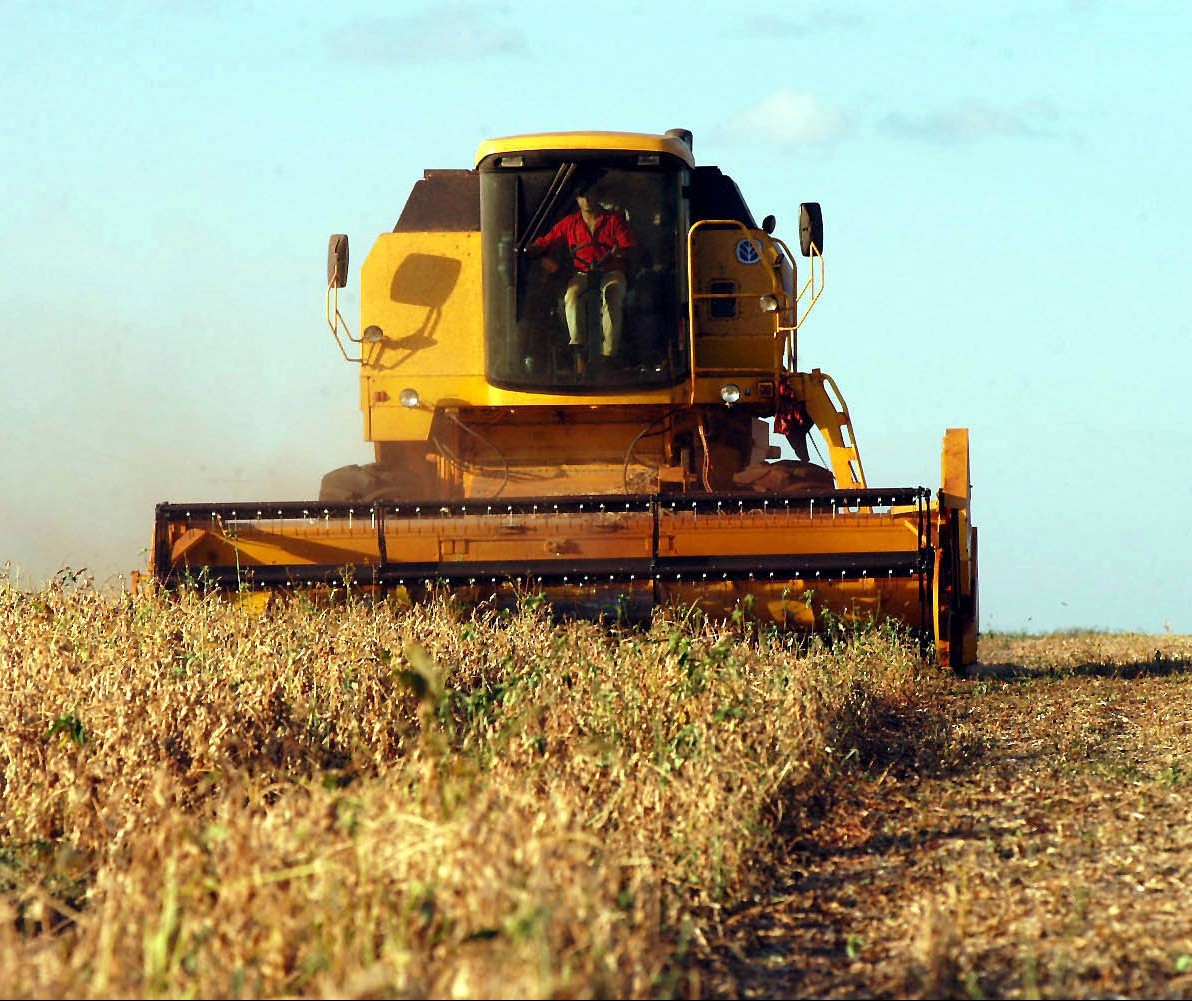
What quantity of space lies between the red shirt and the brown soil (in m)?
4.45

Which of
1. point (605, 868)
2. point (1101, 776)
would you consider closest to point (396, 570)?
point (1101, 776)

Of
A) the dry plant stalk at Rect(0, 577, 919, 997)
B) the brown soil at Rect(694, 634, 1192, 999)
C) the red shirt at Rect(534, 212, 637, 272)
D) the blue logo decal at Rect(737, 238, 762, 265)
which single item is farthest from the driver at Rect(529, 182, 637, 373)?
the brown soil at Rect(694, 634, 1192, 999)

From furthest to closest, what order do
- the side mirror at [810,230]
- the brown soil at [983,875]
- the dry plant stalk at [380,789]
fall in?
1. the side mirror at [810,230]
2. the brown soil at [983,875]
3. the dry plant stalk at [380,789]

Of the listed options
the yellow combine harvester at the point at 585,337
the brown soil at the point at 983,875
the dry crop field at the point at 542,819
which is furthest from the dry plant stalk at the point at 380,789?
the yellow combine harvester at the point at 585,337

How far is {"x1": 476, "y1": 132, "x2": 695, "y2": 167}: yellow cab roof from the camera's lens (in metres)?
11.1

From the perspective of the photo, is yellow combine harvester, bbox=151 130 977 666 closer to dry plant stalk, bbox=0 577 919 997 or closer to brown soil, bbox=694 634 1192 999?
dry plant stalk, bbox=0 577 919 997

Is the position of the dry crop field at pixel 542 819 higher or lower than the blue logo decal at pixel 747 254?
lower

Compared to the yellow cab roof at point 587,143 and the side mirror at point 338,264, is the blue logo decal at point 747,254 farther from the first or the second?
the side mirror at point 338,264

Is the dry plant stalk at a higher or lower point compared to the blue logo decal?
lower

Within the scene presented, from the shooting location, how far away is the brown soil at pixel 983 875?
12.1 ft

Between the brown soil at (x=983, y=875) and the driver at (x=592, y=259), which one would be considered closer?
the brown soil at (x=983, y=875)

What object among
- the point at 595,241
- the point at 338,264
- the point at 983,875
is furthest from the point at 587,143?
the point at 983,875

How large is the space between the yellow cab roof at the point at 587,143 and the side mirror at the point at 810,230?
0.88 m

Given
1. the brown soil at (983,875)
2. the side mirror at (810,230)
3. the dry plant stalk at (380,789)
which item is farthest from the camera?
the side mirror at (810,230)
